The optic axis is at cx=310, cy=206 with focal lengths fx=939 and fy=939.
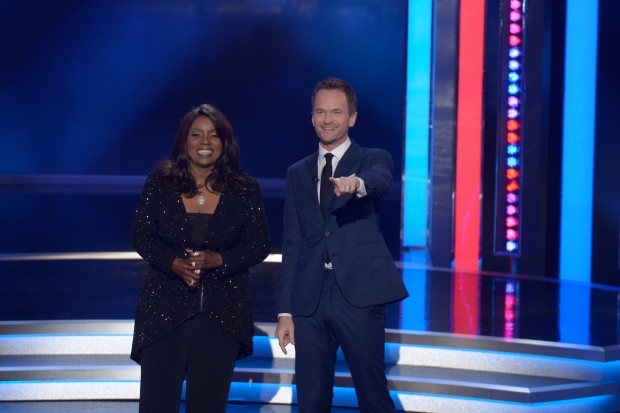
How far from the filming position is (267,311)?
5512 mm

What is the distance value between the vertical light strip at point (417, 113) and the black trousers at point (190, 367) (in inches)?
243

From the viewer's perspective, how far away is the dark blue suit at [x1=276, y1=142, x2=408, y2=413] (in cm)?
318

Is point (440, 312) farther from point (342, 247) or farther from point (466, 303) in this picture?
point (342, 247)

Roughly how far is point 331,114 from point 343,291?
0.60 m

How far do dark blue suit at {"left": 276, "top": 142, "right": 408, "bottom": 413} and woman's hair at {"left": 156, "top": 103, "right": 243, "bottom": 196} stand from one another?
0.87 feet

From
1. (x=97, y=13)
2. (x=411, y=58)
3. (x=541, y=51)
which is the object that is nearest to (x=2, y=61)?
(x=97, y=13)

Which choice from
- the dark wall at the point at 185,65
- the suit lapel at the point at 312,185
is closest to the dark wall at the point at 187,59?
the dark wall at the point at 185,65

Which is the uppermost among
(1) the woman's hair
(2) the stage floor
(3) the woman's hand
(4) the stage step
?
(1) the woman's hair

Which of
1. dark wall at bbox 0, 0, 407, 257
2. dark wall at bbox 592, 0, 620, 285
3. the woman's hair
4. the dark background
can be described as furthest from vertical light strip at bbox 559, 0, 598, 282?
dark wall at bbox 0, 0, 407, 257

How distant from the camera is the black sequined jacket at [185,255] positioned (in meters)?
3.16

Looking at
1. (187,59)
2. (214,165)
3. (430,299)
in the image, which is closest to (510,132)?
(430,299)

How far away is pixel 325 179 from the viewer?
10.7ft

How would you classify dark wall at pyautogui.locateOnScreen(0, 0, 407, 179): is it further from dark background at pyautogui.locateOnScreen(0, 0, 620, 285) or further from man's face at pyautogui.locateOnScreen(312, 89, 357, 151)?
man's face at pyautogui.locateOnScreen(312, 89, 357, 151)

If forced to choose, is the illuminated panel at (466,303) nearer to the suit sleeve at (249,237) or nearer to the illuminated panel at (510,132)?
the illuminated panel at (510,132)
